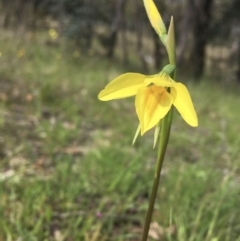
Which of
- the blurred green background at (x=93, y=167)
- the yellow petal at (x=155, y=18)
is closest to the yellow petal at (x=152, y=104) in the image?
the yellow petal at (x=155, y=18)

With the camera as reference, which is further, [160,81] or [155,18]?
[155,18]

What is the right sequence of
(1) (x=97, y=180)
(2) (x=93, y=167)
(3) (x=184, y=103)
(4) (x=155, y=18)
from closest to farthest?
(3) (x=184, y=103) < (4) (x=155, y=18) < (1) (x=97, y=180) < (2) (x=93, y=167)

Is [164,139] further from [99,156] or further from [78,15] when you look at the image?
[78,15]

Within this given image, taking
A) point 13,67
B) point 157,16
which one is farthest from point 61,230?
point 13,67

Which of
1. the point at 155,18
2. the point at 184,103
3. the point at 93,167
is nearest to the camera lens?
the point at 184,103

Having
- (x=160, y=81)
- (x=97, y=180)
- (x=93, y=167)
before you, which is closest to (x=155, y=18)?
(x=160, y=81)

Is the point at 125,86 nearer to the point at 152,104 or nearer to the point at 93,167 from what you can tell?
the point at 152,104

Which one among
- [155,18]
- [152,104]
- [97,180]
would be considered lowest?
[97,180]
